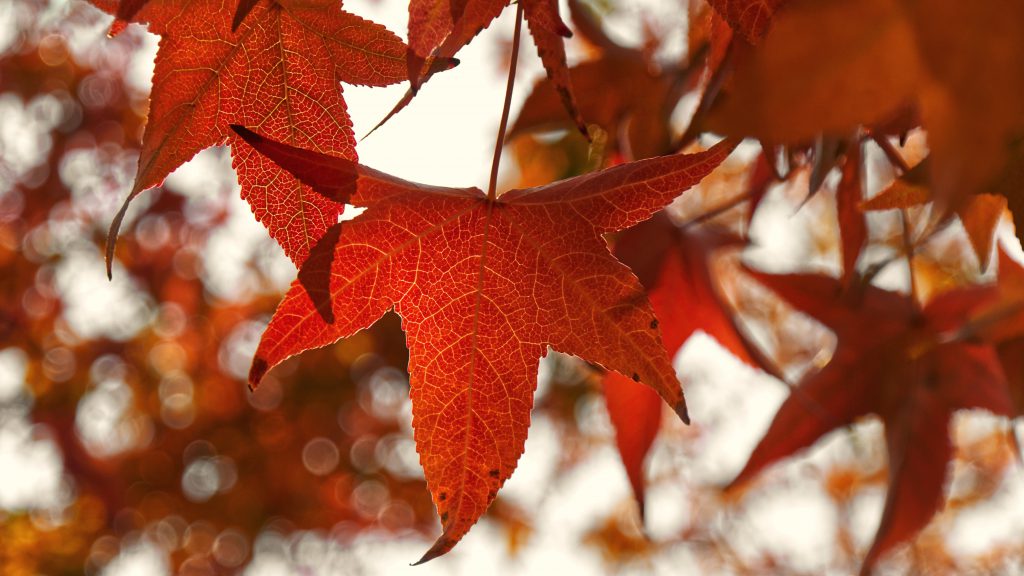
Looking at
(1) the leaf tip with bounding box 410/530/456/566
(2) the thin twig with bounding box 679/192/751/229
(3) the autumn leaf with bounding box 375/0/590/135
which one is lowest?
(1) the leaf tip with bounding box 410/530/456/566

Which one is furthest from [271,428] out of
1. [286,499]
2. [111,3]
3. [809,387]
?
[111,3]

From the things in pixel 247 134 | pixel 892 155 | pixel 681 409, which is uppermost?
pixel 892 155

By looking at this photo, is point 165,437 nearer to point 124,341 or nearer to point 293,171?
point 124,341

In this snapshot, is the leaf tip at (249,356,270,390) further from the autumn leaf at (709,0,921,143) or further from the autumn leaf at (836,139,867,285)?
the autumn leaf at (836,139,867,285)

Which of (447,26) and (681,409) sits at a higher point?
(447,26)

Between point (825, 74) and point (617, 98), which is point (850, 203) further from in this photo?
point (825, 74)

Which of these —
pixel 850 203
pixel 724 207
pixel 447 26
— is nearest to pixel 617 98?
pixel 724 207

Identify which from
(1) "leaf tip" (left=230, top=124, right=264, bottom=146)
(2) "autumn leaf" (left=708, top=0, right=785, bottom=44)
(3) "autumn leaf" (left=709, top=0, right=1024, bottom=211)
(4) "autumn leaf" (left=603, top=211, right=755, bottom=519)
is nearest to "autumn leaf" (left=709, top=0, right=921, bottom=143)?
(3) "autumn leaf" (left=709, top=0, right=1024, bottom=211)
